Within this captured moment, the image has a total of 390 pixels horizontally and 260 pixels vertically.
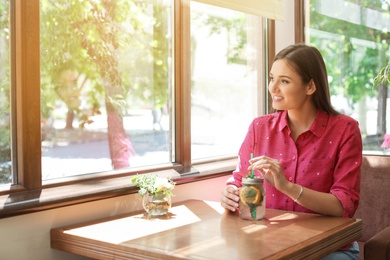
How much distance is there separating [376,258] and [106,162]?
3.85 feet

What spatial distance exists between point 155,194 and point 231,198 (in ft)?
0.94

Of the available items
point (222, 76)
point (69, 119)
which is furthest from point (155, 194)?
point (222, 76)

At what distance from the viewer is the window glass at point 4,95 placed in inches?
74.6

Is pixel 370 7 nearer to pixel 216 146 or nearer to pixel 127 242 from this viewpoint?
pixel 216 146

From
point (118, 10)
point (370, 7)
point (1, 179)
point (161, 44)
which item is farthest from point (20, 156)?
point (370, 7)

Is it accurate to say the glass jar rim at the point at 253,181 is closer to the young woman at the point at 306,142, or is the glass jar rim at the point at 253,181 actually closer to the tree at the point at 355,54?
the young woman at the point at 306,142

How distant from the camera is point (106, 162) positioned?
237cm

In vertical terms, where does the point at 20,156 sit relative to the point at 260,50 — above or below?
below

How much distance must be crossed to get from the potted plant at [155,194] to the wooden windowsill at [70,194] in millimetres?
137

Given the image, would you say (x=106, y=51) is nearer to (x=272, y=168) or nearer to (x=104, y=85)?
(x=104, y=85)

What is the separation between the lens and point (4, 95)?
190cm

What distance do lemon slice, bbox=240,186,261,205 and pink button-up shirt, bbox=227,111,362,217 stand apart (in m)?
0.27

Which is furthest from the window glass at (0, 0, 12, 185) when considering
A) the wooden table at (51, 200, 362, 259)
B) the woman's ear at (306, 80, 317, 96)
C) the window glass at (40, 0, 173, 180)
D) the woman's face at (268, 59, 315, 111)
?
the woman's ear at (306, 80, 317, 96)

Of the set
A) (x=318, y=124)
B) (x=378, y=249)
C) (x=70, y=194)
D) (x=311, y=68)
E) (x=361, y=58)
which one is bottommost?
(x=378, y=249)
